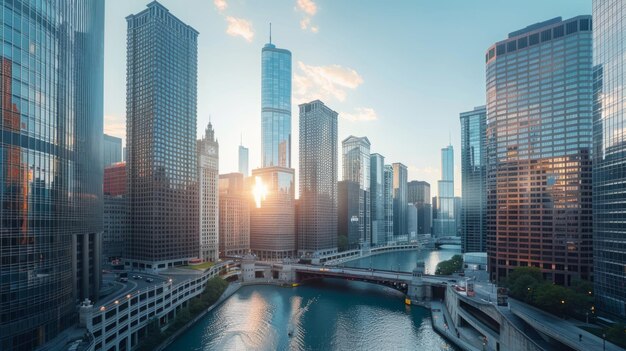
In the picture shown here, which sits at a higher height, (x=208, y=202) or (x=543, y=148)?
(x=543, y=148)

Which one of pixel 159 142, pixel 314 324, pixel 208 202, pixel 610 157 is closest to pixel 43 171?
pixel 314 324

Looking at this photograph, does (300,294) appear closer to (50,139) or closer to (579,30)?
(50,139)

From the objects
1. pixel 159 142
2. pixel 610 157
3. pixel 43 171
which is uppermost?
pixel 159 142

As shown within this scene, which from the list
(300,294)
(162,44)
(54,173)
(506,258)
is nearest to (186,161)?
(162,44)

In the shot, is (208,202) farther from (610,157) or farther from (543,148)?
(610,157)

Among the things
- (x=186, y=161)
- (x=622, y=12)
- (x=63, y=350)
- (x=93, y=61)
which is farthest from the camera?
(x=186, y=161)

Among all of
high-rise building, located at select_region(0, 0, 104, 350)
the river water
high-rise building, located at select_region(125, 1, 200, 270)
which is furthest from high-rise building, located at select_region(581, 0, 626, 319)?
high-rise building, located at select_region(125, 1, 200, 270)

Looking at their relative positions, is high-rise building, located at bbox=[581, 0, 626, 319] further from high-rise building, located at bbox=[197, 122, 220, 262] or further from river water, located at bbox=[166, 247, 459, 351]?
high-rise building, located at bbox=[197, 122, 220, 262]
